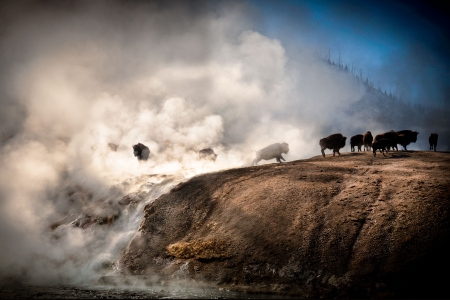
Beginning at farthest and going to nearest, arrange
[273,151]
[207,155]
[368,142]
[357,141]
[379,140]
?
1. [207,155]
2. [273,151]
3. [357,141]
4. [368,142]
5. [379,140]

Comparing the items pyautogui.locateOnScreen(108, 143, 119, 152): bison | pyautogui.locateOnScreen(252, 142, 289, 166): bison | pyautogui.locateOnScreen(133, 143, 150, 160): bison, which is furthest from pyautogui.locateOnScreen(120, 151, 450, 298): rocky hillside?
pyautogui.locateOnScreen(108, 143, 119, 152): bison

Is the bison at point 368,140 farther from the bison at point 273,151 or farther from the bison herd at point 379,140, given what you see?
the bison at point 273,151

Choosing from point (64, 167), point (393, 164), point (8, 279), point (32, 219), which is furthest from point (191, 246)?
point (64, 167)

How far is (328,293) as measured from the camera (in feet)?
33.4

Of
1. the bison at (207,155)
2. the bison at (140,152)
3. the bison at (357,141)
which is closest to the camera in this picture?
the bison at (357,141)

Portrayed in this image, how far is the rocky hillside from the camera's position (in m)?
10.5

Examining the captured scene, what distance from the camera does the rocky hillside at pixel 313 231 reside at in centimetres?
1048

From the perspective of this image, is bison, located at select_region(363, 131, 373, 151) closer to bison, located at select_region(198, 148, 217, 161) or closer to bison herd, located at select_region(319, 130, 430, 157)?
bison herd, located at select_region(319, 130, 430, 157)

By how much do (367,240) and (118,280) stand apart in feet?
37.3

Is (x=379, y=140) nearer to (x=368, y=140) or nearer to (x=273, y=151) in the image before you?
(x=368, y=140)

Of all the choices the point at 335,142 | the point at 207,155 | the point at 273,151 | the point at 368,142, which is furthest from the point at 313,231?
the point at 207,155

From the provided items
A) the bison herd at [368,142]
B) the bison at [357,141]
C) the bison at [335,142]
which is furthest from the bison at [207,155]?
the bison at [357,141]

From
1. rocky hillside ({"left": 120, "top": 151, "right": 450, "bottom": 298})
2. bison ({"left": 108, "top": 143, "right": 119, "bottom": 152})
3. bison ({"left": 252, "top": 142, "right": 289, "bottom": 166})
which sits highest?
bison ({"left": 108, "top": 143, "right": 119, "bottom": 152})

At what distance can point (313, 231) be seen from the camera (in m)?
12.9
